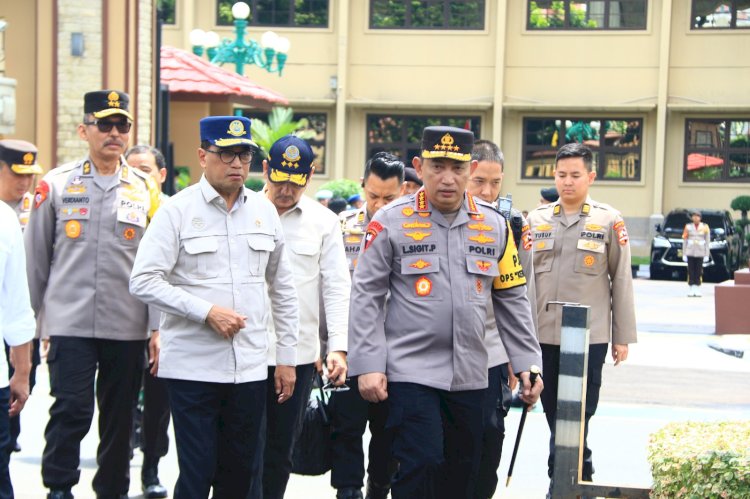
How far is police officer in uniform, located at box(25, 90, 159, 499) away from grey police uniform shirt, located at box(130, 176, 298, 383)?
106 centimetres

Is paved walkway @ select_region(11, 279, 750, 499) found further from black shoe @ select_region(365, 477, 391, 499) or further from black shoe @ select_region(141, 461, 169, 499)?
black shoe @ select_region(365, 477, 391, 499)

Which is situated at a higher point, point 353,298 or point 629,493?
point 353,298

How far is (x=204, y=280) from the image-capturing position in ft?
17.4

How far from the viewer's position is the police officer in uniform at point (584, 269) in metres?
→ 7.33

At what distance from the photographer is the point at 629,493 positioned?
6.02 meters

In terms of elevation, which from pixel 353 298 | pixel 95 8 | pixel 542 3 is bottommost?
pixel 353 298

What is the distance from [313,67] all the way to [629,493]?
33.7m

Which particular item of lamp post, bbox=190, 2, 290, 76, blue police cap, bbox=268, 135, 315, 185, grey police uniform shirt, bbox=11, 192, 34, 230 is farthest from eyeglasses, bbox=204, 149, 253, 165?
lamp post, bbox=190, 2, 290, 76

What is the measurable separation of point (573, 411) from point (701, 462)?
774 mm

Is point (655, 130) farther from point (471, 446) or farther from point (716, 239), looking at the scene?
point (471, 446)

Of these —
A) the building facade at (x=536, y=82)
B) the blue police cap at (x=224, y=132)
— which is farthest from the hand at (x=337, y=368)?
the building facade at (x=536, y=82)

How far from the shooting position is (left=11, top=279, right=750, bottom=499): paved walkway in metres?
7.71

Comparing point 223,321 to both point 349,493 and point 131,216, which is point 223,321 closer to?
point 131,216

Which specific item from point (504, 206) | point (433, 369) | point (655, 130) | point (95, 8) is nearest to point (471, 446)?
point (433, 369)
